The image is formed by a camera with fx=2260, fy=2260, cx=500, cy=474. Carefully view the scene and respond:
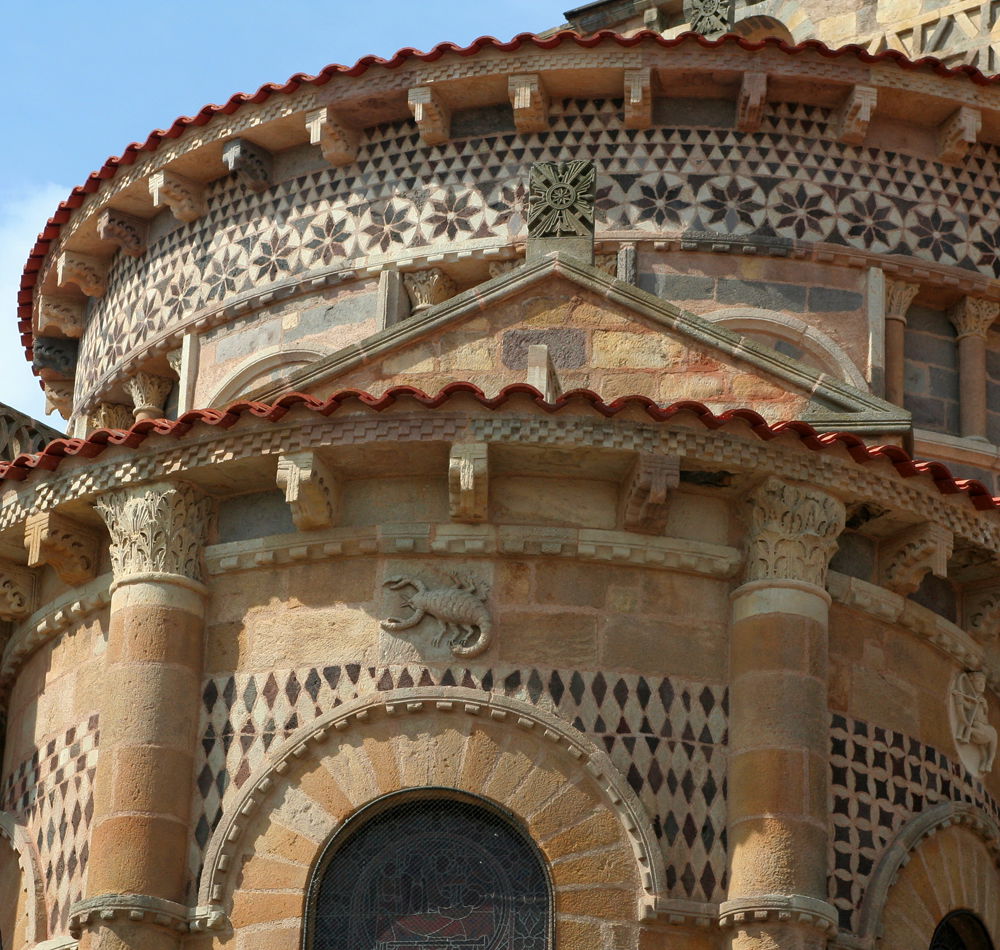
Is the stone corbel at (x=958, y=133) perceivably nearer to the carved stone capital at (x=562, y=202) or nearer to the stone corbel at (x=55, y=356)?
the carved stone capital at (x=562, y=202)

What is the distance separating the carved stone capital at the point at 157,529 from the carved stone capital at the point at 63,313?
8145mm

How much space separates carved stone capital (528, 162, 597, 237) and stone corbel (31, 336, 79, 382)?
8.09 metres

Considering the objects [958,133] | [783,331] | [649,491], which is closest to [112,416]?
[783,331]

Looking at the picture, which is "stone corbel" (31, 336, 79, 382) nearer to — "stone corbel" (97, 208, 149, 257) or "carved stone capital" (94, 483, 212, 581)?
"stone corbel" (97, 208, 149, 257)

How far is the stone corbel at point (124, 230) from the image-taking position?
2000 cm

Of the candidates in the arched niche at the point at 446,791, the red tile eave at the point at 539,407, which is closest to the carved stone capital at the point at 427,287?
the red tile eave at the point at 539,407

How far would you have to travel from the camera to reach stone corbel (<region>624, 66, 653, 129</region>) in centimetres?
1822

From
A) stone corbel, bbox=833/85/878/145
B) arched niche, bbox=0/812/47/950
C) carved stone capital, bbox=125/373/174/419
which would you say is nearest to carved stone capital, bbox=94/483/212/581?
arched niche, bbox=0/812/47/950

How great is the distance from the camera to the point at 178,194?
19.5 m

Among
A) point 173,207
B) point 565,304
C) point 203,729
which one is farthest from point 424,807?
point 173,207

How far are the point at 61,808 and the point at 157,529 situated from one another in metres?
1.78

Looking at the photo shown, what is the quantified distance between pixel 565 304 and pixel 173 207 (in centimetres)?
614

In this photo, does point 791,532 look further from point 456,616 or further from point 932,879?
point 932,879

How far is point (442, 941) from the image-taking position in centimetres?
1246
